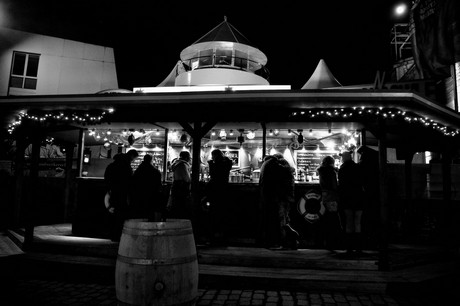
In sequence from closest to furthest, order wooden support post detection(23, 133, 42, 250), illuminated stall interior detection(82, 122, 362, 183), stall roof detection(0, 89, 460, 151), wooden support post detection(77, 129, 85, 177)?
stall roof detection(0, 89, 460, 151) < wooden support post detection(23, 133, 42, 250) < wooden support post detection(77, 129, 85, 177) < illuminated stall interior detection(82, 122, 362, 183)

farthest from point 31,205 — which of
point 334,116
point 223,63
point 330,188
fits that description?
point 223,63

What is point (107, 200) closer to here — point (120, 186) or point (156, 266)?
point (120, 186)

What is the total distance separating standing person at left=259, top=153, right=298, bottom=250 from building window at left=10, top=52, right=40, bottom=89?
17186 mm

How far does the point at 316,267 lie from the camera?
232 inches

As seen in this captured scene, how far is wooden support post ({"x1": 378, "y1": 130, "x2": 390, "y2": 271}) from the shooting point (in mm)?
5746

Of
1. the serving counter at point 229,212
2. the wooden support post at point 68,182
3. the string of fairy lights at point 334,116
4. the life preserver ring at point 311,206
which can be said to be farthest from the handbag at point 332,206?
the wooden support post at point 68,182

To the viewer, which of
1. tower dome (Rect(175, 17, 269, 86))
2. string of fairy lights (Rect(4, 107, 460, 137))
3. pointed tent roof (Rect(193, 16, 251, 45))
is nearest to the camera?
string of fairy lights (Rect(4, 107, 460, 137))

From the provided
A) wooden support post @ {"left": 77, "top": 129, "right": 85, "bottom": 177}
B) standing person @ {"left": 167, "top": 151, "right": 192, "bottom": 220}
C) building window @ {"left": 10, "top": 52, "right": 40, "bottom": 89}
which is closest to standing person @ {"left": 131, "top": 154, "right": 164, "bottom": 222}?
standing person @ {"left": 167, "top": 151, "right": 192, "bottom": 220}

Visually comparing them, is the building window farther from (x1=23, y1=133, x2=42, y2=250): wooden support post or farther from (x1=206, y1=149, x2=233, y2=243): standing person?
(x1=206, y1=149, x2=233, y2=243): standing person

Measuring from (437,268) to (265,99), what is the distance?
4860 mm

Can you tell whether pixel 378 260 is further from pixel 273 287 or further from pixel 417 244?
pixel 417 244

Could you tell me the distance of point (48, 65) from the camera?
18.0 meters

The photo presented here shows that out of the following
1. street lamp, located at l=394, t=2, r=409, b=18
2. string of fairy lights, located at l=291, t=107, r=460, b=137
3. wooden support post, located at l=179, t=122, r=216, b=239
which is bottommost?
wooden support post, located at l=179, t=122, r=216, b=239

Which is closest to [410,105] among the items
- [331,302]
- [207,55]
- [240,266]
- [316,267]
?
[316,267]
